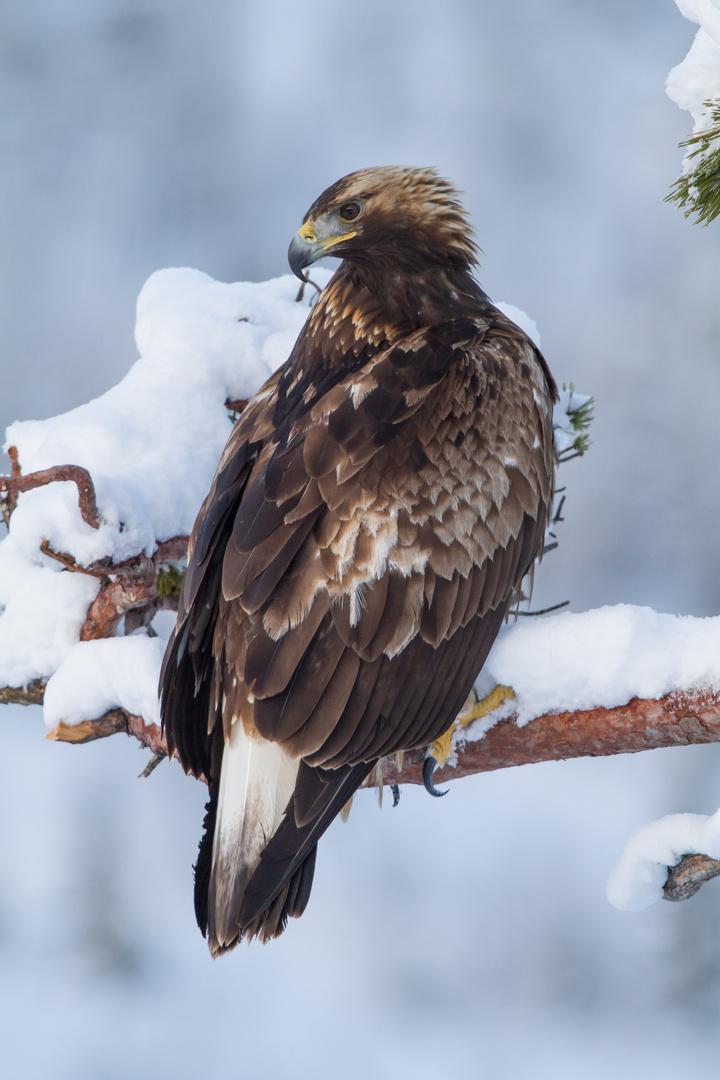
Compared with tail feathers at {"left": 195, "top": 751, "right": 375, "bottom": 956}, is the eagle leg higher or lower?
higher

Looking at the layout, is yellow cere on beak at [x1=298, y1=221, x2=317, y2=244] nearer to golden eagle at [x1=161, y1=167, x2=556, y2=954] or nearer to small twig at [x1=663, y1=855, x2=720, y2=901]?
golden eagle at [x1=161, y1=167, x2=556, y2=954]

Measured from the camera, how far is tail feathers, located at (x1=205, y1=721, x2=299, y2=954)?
1.88 metres

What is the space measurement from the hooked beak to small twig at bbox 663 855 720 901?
1676 mm

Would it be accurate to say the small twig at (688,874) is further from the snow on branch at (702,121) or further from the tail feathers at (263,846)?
the snow on branch at (702,121)

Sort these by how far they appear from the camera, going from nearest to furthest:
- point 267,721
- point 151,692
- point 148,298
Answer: point 267,721 → point 151,692 → point 148,298

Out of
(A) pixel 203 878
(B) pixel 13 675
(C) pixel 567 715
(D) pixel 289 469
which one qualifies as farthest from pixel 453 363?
(B) pixel 13 675

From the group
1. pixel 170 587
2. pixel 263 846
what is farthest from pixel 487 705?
pixel 170 587

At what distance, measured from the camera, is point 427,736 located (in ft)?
6.52

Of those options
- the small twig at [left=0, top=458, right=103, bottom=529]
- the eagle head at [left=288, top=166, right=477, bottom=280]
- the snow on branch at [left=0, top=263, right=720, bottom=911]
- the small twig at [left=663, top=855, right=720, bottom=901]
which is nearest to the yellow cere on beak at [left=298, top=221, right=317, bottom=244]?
the eagle head at [left=288, top=166, right=477, bottom=280]

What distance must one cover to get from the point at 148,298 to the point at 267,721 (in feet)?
6.70

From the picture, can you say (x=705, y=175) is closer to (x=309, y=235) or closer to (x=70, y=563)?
(x=309, y=235)

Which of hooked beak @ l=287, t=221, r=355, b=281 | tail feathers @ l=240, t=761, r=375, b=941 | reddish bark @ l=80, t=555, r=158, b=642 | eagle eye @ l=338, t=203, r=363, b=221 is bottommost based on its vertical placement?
tail feathers @ l=240, t=761, r=375, b=941

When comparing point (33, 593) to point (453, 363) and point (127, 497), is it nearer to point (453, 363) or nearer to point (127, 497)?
point (127, 497)

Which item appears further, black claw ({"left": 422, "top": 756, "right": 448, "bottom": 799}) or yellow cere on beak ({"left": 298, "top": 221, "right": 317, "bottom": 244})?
yellow cere on beak ({"left": 298, "top": 221, "right": 317, "bottom": 244})
